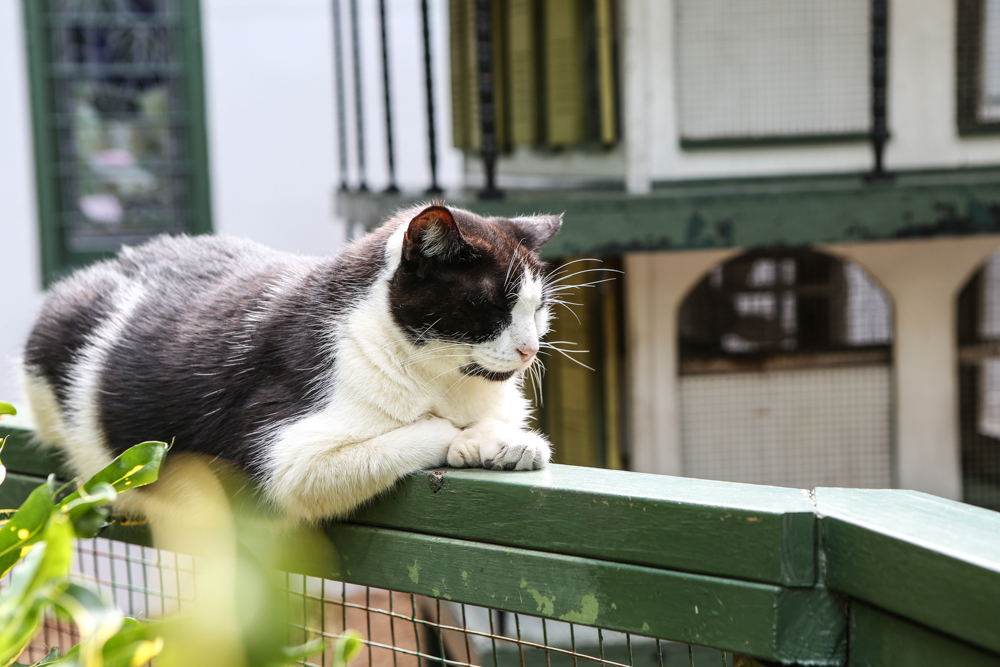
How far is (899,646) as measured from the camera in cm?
94

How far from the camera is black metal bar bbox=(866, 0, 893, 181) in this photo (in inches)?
158

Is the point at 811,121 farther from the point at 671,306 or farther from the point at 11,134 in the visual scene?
the point at 11,134

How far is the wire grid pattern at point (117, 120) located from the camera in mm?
6137

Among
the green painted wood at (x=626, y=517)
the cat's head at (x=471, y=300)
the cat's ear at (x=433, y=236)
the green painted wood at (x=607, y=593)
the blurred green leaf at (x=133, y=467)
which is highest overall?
the cat's ear at (x=433, y=236)

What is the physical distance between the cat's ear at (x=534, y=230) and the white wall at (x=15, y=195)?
5.22 m

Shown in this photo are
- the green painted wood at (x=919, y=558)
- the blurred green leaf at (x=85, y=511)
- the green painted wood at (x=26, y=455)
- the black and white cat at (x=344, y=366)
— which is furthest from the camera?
the green painted wood at (x=26, y=455)

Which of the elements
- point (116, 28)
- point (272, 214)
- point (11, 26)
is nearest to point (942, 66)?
point (272, 214)

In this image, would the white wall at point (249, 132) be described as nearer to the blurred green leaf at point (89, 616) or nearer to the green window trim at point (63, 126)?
the green window trim at point (63, 126)

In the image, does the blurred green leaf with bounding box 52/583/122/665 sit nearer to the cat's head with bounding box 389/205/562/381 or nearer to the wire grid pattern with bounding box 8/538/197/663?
the wire grid pattern with bounding box 8/538/197/663

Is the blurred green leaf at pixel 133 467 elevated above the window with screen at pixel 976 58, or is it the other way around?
the window with screen at pixel 976 58

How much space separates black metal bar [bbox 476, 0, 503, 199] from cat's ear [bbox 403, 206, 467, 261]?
2.64 metres

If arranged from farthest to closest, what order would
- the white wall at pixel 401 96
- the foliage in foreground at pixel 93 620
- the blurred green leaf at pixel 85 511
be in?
the white wall at pixel 401 96 < the blurred green leaf at pixel 85 511 < the foliage in foreground at pixel 93 620

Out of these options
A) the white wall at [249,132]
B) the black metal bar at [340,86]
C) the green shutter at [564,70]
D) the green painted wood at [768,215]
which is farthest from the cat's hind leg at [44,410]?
the white wall at [249,132]

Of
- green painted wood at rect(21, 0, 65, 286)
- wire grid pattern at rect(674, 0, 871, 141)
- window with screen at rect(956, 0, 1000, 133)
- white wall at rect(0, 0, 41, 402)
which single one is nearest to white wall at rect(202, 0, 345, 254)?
green painted wood at rect(21, 0, 65, 286)
